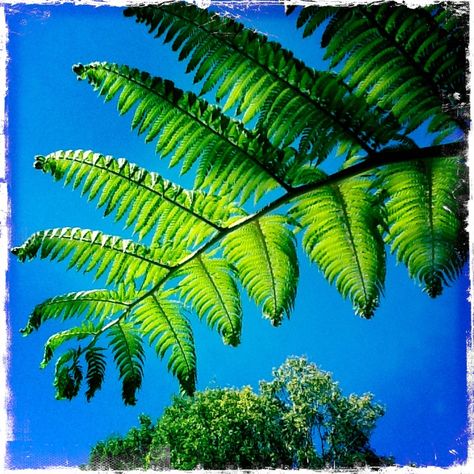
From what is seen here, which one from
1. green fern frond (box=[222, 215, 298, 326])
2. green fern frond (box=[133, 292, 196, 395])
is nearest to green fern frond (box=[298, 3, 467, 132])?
green fern frond (box=[222, 215, 298, 326])

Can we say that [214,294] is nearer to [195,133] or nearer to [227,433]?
[195,133]

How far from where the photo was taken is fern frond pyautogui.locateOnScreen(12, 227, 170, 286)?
1434mm

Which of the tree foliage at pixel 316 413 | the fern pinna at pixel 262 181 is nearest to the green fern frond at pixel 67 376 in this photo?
the fern pinna at pixel 262 181

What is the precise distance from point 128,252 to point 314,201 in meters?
0.52

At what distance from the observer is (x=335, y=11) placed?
3.62 feet

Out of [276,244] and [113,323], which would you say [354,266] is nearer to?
[276,244]

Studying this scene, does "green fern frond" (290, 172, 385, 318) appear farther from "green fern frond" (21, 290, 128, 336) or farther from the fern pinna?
"green fern frond" (21, 290, 128, 336)

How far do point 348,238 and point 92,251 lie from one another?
0.69 metres

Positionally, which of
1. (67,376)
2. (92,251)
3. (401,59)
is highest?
(401,59)

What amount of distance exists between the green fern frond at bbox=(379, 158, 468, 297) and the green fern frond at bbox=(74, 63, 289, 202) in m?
0.28

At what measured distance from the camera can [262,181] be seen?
4.35ft

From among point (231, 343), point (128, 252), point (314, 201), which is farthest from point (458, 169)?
point (128, 252)

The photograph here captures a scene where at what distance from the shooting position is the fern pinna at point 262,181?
115cm

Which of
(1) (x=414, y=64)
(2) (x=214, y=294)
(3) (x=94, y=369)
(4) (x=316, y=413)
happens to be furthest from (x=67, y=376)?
(4) (x=316, y=413)
